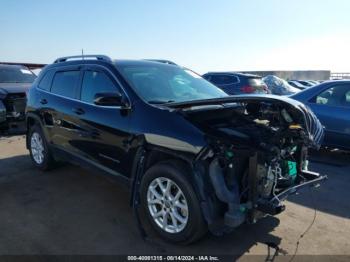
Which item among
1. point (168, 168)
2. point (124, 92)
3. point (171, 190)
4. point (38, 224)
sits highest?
point (124, 92)

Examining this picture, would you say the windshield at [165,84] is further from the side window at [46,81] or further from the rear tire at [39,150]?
the rear tire at [39,150]

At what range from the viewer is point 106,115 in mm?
4246

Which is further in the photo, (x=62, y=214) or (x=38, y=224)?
(x=62, y=214)

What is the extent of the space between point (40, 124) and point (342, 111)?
5.29 m

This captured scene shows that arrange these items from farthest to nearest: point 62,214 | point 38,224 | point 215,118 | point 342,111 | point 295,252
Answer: point 342,111 → point 62,214 → point 38,224 → point 215,118 → point 295,252

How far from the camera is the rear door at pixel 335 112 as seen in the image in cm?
641

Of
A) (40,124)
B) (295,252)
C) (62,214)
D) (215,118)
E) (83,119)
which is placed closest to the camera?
(295,252)

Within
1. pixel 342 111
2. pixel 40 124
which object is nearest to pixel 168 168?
pixel 40 124

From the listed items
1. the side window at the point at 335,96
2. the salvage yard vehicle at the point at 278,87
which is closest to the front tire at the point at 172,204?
the side window at the point at 335,96

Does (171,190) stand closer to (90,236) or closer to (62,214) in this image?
(90,236)

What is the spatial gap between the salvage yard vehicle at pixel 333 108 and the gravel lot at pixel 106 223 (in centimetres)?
88

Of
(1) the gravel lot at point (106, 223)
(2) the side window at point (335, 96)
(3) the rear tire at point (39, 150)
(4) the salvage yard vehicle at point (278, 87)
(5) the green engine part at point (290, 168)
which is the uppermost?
(2) the side window at point (335, 96)

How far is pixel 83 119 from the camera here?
4.64 meters

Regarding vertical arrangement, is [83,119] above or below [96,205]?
above
